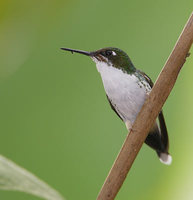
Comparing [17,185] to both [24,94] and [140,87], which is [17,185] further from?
[140,87]

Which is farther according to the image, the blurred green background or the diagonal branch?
the blurred green background

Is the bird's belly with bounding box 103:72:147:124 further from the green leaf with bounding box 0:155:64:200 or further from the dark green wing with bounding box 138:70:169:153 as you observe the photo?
the green leaf with bounding box 0:155:64:200

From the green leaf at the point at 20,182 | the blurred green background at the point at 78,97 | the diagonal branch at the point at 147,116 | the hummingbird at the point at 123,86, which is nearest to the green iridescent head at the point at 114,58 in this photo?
the hummingbird at the point at 123,86

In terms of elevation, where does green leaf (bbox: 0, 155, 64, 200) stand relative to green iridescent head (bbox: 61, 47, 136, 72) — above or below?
below

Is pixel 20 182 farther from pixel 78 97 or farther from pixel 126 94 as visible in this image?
pixel 126 94

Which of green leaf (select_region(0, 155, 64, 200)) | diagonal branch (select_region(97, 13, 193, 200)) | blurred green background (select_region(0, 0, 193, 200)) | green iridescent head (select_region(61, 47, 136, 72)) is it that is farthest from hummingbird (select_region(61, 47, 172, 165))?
green leaf (select_region(0, 155, 64, 200))

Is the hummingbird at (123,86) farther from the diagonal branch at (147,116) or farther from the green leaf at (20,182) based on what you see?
the green leaf at (20,182)
